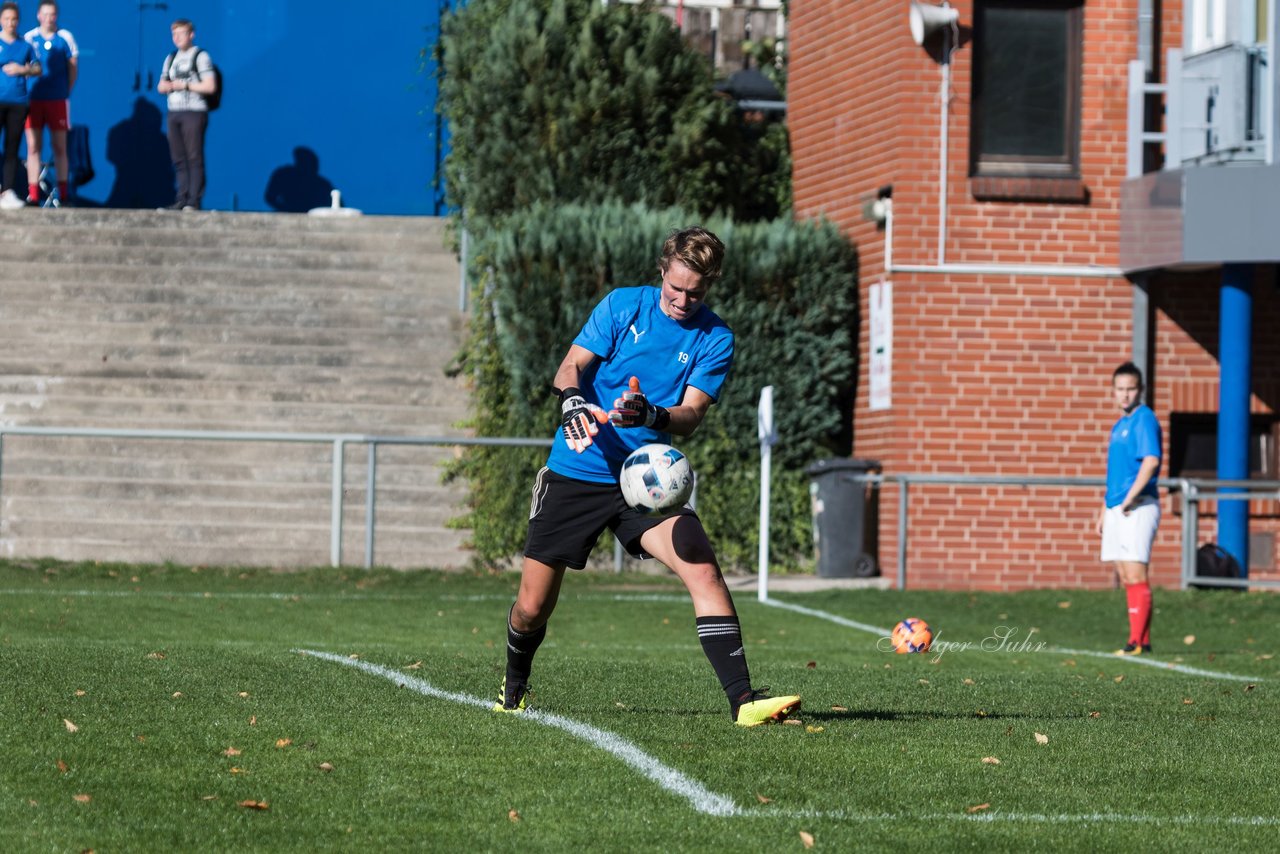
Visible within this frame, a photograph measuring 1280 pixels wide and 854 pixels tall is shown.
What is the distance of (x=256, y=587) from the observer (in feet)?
57.9

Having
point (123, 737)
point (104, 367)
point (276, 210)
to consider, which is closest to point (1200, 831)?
point (123, 737)

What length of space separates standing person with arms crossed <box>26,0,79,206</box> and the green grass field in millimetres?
12172

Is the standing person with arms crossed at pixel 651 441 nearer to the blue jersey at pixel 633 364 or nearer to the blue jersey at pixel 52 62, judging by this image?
the blue jersey at pixel 633 364

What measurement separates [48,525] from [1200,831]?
50.7ft

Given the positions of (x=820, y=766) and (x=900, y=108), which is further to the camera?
(x=900, y=108)

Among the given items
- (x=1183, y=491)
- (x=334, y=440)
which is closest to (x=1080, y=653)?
(x=1183, y=491)

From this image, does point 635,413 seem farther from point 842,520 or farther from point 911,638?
point 842,520

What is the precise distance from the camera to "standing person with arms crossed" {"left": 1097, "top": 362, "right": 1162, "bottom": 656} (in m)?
13.6

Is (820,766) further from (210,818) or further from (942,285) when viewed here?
(942,285)

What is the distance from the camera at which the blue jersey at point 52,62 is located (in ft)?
80.3

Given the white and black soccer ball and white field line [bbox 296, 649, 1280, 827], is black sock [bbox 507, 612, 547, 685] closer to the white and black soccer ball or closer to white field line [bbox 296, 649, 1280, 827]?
the white and black soccer ball

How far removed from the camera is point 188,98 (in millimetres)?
24328

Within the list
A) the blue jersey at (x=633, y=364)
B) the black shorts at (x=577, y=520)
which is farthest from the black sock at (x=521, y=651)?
the blue jersey at (x=633, y=364)

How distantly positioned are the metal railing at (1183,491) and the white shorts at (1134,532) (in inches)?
171
